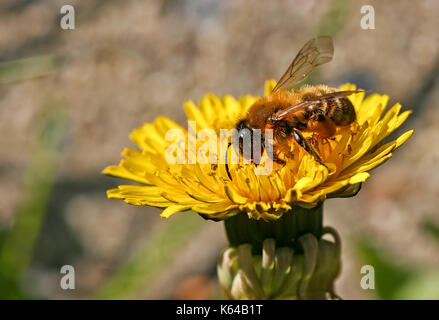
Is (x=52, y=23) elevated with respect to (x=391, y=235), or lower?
elevated

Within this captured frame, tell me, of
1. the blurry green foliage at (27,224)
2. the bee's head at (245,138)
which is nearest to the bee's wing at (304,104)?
Result: the bee's head at (245,138)

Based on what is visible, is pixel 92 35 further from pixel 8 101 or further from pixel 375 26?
pixel 375 26

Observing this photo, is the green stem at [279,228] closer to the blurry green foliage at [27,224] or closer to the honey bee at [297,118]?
the honey bee at [297,118]

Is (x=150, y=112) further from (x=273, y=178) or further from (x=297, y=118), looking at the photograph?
(x=273, y=178)

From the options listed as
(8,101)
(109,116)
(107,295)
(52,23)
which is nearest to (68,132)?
(109,116)

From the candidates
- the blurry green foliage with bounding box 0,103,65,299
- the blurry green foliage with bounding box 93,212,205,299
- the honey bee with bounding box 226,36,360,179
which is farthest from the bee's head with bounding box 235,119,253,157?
the blurry green foliage with bounding box 0,103,65,299

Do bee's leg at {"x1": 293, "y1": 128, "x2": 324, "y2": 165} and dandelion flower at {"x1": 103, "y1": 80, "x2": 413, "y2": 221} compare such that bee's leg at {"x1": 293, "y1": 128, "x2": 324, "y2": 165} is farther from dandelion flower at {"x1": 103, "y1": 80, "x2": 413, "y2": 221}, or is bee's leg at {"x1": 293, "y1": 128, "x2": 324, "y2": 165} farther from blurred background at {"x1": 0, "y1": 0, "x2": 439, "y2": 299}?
blurred background at {"x1": 0, "y1": 0, "x2": 439, "y2": 299}

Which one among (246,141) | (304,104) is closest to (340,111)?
(304,104)
